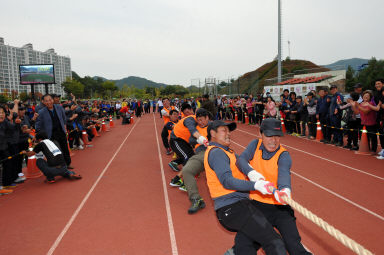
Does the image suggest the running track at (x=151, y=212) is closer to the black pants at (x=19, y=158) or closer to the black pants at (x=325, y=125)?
the black pants at (x=19, y=158)

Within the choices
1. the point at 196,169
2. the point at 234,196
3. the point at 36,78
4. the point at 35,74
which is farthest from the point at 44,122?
the point at 35,74

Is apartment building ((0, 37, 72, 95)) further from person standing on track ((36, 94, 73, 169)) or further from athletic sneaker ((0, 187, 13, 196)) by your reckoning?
athletic sneaker ((0, 187, 13, 196))

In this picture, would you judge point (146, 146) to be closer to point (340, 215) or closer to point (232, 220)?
point (340, 215)

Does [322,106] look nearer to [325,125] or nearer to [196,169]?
[325,125]

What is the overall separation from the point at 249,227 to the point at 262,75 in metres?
64.2

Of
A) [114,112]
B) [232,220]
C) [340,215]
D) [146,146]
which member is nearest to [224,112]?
[146,146]

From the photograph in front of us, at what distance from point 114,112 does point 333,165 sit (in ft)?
80.1

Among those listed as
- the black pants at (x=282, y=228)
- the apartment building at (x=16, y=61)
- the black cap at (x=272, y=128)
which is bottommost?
the black pants at (x=282, y=228)

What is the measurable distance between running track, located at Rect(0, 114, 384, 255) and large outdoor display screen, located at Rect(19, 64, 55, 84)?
27.9m

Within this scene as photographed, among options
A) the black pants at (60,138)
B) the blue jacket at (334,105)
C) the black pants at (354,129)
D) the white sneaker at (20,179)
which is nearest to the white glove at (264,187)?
the black pants at (60,138)

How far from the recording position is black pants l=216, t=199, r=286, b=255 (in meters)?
Result: 2.22

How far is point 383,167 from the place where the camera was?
21.5 feet

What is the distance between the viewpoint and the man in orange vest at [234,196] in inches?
89.5

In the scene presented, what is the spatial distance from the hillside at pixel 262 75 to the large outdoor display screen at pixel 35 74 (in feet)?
71.9
